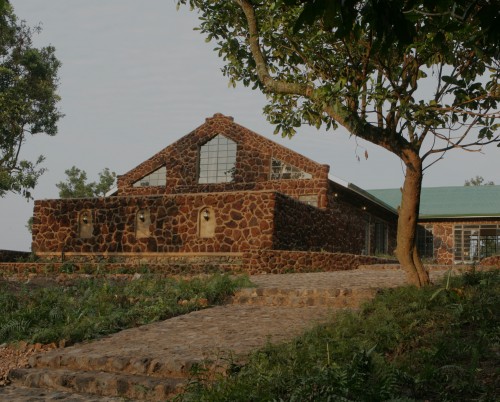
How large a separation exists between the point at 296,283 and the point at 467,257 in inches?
759

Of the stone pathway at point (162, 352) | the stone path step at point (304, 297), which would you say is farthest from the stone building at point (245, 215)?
the stone pathway at point (162, 352)

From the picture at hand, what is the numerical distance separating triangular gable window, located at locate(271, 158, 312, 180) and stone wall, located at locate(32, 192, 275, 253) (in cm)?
556

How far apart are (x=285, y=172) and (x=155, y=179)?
19.9 ft

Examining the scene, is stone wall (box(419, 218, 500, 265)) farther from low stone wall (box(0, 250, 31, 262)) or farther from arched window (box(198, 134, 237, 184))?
low stone wall (box(0, 250, 31, 262))

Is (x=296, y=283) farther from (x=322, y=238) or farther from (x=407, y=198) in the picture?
(x=322, y=238)

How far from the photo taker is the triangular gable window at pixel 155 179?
27.2 m

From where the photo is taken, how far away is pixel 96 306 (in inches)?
415

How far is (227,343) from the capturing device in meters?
7.83

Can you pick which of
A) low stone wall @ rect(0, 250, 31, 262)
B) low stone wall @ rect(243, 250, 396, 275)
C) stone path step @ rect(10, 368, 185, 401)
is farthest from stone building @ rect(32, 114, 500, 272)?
stone path step @ rect(10, 368, 185, 401)

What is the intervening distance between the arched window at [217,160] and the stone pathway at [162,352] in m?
15.4

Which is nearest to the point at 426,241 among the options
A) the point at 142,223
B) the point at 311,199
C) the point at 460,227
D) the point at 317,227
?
the point at 460,227

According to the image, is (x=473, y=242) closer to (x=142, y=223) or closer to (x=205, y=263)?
(x=205, y=263)

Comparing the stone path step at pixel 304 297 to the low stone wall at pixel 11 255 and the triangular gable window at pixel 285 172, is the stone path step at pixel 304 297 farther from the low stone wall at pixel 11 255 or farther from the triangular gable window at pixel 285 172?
the low stone wall at pixel 11 255

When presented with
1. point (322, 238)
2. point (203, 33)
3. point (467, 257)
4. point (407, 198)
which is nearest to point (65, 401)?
point (407, 198)
